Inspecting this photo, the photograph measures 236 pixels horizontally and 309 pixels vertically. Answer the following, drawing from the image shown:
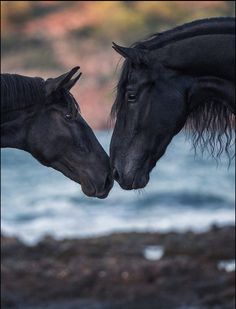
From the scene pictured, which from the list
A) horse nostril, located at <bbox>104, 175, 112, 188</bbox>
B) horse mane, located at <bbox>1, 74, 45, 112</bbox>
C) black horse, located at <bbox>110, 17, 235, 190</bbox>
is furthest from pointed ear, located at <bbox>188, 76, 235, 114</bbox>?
horse mane, located at <bbox>1, 74, 45, 112</bbox>

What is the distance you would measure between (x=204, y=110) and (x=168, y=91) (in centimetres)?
45

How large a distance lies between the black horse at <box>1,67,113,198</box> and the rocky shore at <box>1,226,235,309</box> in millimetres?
12526

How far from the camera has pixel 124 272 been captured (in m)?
29.2

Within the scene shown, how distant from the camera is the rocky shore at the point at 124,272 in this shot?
28.0 meters

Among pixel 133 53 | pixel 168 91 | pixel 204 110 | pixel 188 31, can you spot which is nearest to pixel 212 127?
pixel 204 110

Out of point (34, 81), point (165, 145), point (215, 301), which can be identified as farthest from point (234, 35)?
point (215, 301)

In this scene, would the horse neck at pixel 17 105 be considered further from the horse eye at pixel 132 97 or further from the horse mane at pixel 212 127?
the horse mane at pixel 212 127

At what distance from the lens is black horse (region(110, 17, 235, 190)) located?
44.1 feet

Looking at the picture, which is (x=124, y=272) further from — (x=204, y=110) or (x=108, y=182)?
(x=204, y=110)

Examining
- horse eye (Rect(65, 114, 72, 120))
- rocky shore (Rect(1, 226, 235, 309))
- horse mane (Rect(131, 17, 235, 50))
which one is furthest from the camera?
rocky shore (Rect(1, 226, 235, 309))

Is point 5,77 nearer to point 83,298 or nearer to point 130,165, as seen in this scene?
point 130,165

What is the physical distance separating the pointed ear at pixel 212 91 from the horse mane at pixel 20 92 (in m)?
1.69

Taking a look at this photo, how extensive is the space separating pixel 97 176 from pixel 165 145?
1142 millimetres

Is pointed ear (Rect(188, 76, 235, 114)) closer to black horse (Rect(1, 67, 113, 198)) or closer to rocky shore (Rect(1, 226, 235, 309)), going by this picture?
black horse (Rect(1, 67, 113, 198))
